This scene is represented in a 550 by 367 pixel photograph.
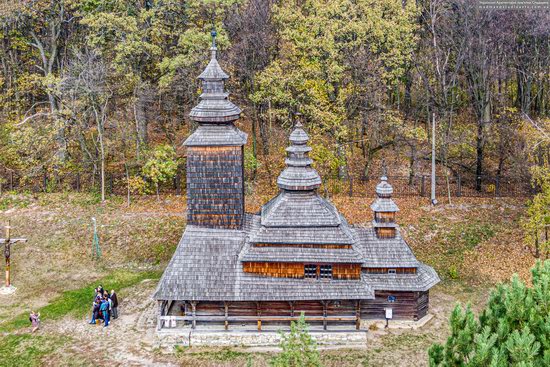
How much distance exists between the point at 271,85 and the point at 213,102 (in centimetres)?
915

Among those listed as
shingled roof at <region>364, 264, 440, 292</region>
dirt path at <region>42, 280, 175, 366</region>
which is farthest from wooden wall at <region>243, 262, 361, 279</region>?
dirt path at <region>42, 280, 175, 366</region>

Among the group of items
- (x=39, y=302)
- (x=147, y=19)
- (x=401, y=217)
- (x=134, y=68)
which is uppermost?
(x=147, y=19)

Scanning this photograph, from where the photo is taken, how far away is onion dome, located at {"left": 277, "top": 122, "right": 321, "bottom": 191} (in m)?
19.6

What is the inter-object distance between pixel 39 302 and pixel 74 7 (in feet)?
55.6

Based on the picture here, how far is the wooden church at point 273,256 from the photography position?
18984 mm

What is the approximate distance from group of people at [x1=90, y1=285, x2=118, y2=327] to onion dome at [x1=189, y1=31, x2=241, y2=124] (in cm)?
702

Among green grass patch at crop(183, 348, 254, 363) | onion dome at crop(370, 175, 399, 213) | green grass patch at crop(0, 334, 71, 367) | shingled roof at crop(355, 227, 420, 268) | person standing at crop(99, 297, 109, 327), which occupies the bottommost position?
green grass patch at crop(183, 348, 254, 363)

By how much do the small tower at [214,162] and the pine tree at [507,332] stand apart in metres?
10.1

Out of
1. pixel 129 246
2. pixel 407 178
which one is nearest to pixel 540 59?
pixel 407 178

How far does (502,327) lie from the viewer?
→ 10.5 meters

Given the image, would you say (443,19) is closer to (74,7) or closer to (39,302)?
(74,7)

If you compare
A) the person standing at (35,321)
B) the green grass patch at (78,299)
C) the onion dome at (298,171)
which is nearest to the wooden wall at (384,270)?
the onion dome at (298,171)

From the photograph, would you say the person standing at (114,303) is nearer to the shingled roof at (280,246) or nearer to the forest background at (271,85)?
the shingled roof at (280,246)

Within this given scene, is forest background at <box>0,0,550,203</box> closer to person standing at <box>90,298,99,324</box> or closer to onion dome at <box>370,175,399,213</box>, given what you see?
onion dome at <box>370,175,399,213</box>
